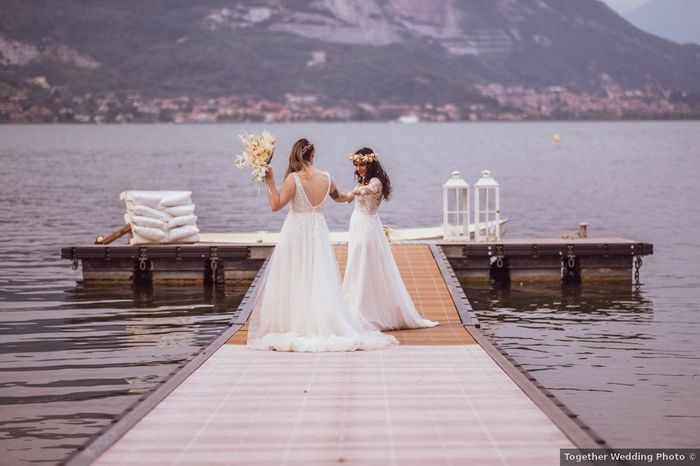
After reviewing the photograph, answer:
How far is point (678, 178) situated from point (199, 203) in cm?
3940

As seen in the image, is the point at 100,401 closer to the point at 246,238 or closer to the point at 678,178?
the point at 246,238

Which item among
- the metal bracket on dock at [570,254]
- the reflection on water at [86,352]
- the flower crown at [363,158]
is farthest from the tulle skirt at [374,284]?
the metal bracket on dock at [570,254]

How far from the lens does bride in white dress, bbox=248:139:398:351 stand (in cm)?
1467

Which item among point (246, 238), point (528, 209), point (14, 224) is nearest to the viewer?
point (246, 238)

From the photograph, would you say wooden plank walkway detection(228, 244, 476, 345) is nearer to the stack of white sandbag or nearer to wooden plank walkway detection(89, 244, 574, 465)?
wooden plank walkway detection(89, 244, 574, 465)

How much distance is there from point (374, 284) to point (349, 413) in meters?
5.18

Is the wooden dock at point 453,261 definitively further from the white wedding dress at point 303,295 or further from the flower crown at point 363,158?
the white wedding dress at point 303,295

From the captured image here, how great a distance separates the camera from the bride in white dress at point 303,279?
48.1ft

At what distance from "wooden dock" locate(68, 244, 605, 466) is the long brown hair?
7.51ft

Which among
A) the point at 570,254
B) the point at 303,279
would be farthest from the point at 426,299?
the point at 570,254

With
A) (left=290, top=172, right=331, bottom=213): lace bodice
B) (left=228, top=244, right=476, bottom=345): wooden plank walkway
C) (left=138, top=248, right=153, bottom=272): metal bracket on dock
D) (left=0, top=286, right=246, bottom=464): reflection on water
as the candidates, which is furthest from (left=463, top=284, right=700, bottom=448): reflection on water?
(left=138, top=248, right=153, bottom=272): metal bracket on dock

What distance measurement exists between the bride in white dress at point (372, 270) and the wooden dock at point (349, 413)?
4.16ft

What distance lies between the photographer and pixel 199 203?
64000 mm

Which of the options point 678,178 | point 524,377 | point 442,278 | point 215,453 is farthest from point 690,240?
point 678,178
